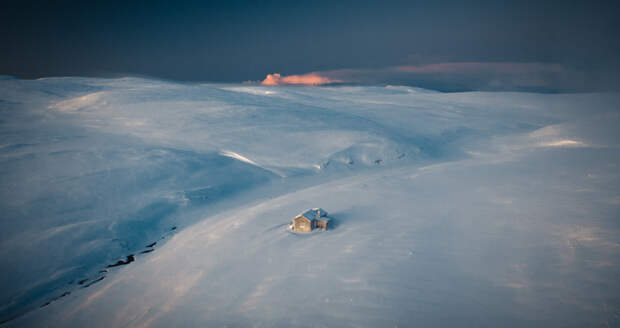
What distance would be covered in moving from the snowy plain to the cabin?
1.51ft

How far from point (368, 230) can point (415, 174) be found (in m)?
9.57

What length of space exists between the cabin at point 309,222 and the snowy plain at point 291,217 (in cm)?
46

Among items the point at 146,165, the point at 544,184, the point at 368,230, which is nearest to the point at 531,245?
the point at 368,230

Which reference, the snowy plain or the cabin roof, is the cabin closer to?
the cabin roof

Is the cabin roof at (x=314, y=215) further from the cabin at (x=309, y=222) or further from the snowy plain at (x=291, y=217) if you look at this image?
the snowy plain at (x=291, y=217)

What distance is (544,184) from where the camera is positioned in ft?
53.8

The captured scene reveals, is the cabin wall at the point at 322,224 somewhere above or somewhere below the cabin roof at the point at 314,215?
below

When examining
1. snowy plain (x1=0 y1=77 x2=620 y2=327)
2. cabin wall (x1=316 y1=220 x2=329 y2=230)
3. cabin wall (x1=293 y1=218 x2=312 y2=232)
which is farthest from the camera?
cabin wall (x1=316 y1=220 x2=329 y2=230)

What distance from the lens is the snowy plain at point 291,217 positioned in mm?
8281

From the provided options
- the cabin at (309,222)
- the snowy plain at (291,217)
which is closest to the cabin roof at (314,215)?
the cabin at (309,222)

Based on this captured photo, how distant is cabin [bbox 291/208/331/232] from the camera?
12.7m

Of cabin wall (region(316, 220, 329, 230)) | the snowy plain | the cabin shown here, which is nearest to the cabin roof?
the cabin

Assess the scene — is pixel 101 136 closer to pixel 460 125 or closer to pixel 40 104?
pixel 40 104

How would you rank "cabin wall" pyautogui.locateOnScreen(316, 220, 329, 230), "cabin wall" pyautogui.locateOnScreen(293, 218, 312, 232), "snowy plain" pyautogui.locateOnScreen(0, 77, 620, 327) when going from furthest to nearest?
"cabin wall" pyautogui.locateOnScreen(316, 220, 329, 230) < "cabin wall" pyautogui.locateOnScreen(293, 218, 312, 232) < "snowy plain" pyautogui.locateOnScreen(0, 77, 620, 327)
